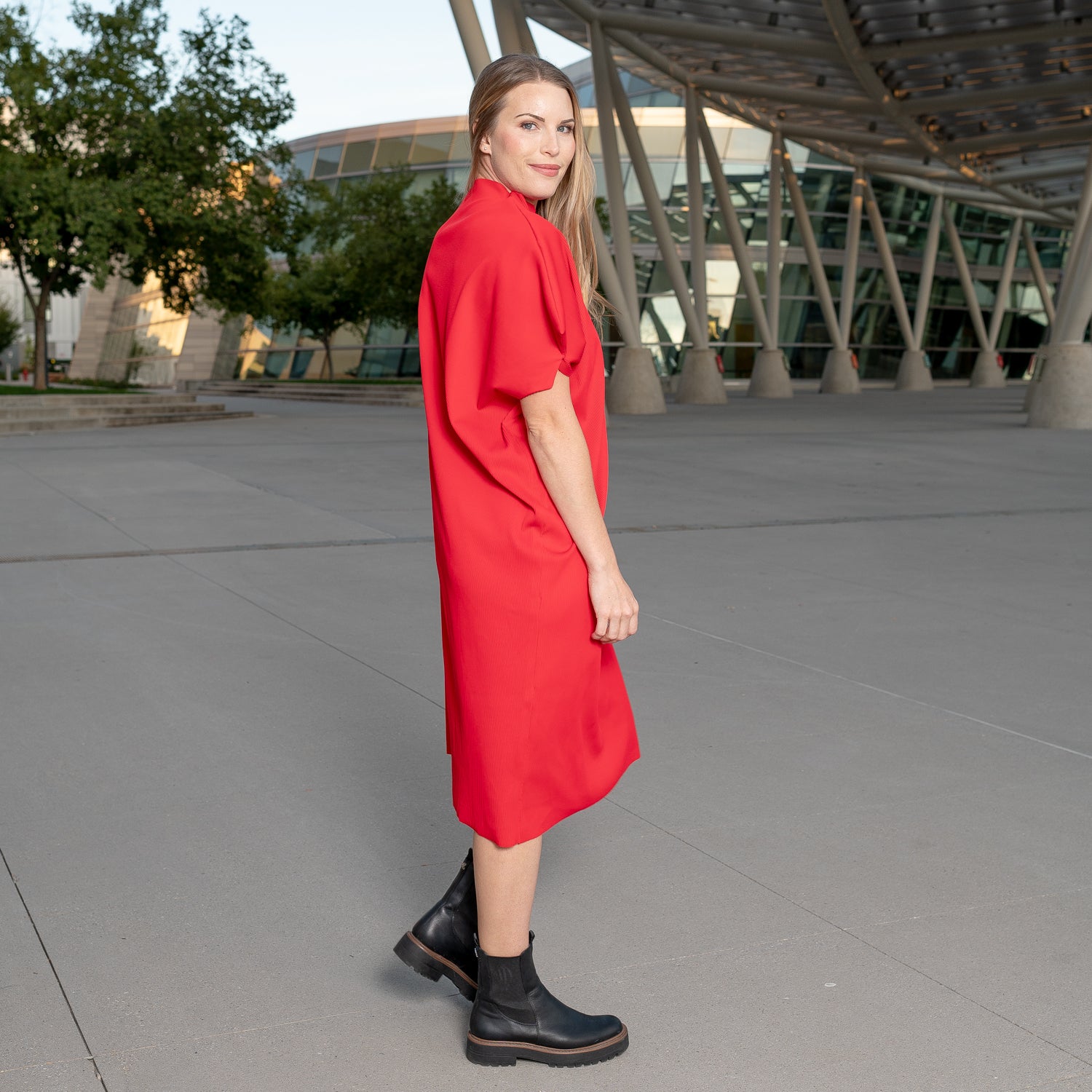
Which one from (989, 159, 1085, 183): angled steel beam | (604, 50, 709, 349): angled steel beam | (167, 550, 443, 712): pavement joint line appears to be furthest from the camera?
(989, 159, 1085, 183): angled steel beam

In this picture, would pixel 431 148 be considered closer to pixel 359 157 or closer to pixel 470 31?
pixel 359 157

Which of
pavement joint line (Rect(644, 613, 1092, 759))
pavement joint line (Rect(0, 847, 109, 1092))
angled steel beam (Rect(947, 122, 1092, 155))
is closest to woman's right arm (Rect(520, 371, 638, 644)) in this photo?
pavement joint line (Rect(0, 847, 109, 1092))

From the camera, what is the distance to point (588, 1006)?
103 inches

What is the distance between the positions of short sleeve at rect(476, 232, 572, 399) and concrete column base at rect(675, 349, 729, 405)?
29.5 m

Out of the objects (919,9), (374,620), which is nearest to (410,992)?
(374,620)

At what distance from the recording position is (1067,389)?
65.0ft

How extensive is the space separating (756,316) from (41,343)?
757 inches

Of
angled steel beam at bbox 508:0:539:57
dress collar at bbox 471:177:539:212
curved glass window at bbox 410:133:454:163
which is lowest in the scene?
dress collar at bbox 471:177:539:212

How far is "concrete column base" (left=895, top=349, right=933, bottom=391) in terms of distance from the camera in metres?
46.3

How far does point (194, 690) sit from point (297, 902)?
2.10 m

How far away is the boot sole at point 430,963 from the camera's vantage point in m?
2.57

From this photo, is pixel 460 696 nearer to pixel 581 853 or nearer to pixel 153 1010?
pixel 153 1010

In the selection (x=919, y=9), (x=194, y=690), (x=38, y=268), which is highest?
(x=919, y=9)

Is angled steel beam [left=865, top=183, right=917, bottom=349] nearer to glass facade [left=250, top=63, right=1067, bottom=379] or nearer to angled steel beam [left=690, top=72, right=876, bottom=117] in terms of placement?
glass facade [left=250, top=63, right=1067, bottom=379]
